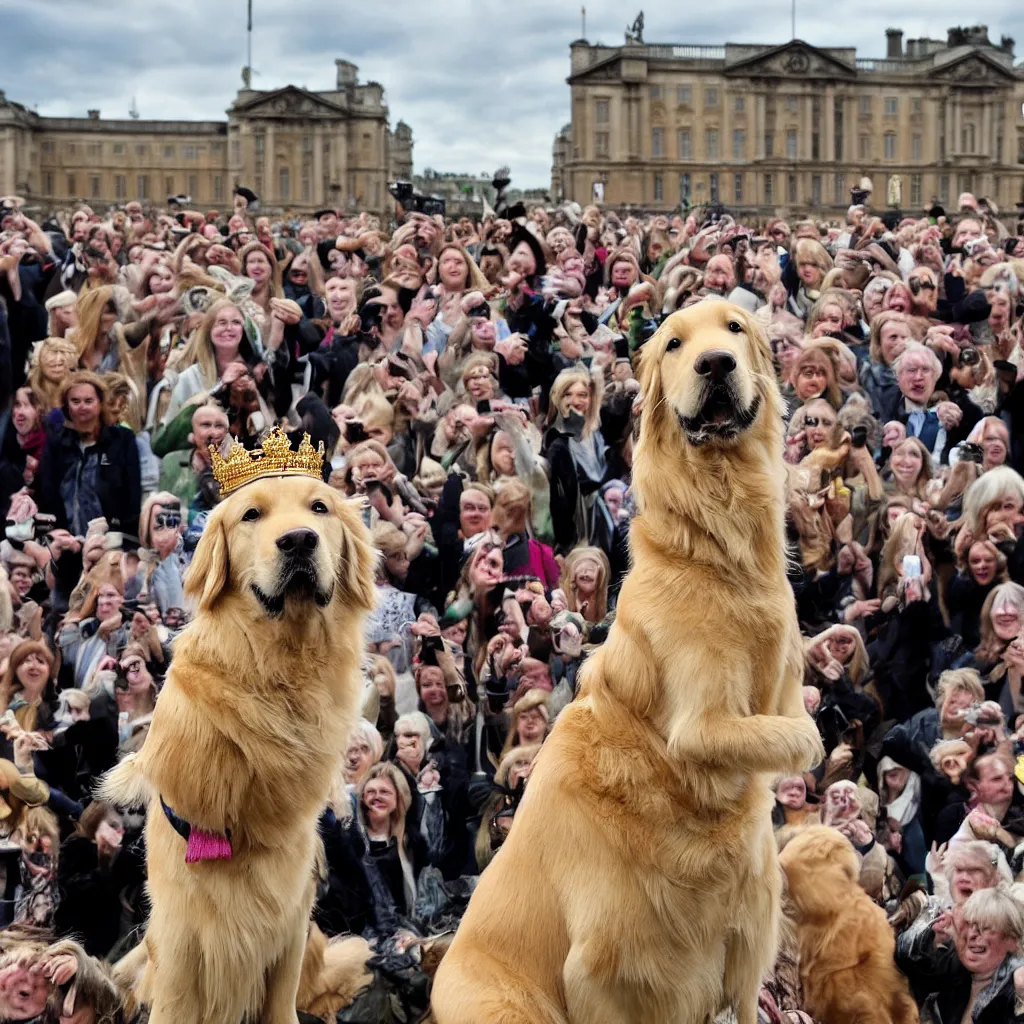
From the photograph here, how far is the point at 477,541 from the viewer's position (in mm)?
8492

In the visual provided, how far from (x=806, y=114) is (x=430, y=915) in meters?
85.2

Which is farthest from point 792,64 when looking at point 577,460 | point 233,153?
point 577,460

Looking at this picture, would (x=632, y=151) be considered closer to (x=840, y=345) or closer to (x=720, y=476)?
(x=840, y=345)

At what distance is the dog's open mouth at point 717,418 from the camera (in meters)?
3.98

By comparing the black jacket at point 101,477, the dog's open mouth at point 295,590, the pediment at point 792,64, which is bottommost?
the dog's open mouth at point 295,590

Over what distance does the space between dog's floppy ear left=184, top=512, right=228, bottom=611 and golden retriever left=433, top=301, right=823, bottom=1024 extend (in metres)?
1.05

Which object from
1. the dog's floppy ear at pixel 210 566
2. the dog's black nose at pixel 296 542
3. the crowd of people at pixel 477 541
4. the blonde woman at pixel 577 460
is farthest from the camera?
the blonde woman at pixel 577 460

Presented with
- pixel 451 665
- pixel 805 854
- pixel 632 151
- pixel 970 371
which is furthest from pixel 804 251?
pixel 632 151

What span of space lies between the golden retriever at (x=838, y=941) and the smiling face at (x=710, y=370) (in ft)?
8.20

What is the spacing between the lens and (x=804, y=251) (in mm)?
13359

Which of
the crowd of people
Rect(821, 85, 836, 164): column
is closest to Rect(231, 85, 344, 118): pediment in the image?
Rect(821, 85, 836, 164): column

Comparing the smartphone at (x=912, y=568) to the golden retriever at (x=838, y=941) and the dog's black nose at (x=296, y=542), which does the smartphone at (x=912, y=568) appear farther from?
the dog's black nose at (x=296, y=542)

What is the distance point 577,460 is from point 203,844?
5.51 meters

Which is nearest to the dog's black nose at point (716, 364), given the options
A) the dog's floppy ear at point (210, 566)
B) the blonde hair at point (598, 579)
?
the dog's floppy ear at point (210, 566)
